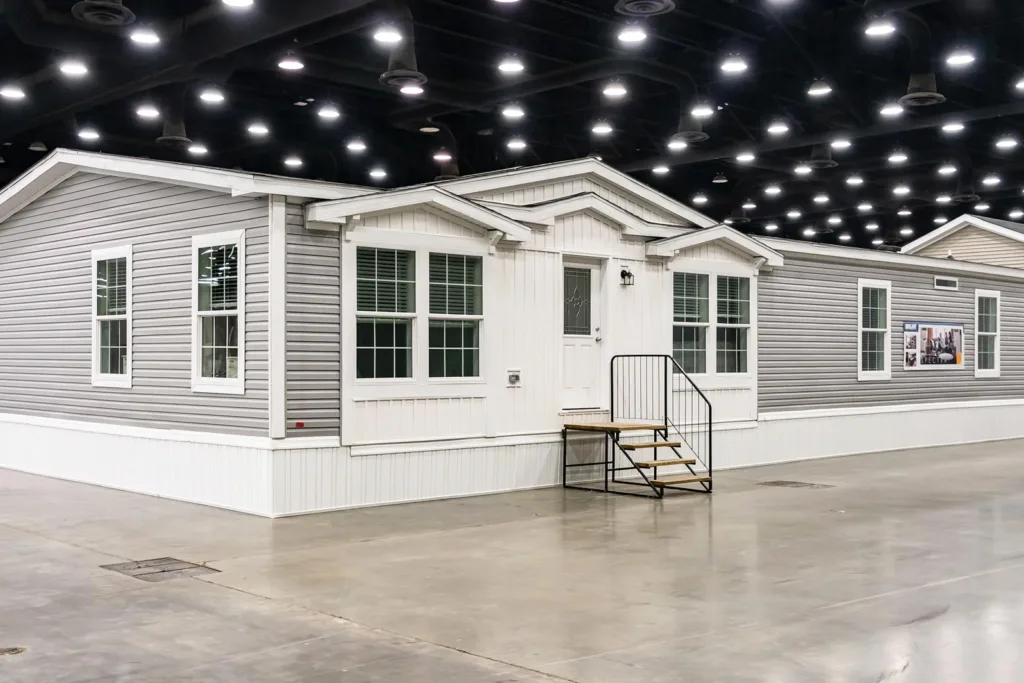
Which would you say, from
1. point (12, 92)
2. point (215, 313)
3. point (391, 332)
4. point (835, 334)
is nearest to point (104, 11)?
point (215, 313)

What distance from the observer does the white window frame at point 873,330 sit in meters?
15.9

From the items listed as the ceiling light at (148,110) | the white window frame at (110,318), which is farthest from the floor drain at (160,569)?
the ceiling light at (148,110)

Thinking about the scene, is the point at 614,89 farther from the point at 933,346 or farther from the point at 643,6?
the point at 933,346

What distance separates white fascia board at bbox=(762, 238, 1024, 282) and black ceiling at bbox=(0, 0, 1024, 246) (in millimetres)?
2789

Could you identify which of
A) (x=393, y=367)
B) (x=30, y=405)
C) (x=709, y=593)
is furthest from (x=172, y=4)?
(x=709, y=593)

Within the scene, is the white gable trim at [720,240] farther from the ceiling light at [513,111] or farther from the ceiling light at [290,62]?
the ceiling light at [513,111]

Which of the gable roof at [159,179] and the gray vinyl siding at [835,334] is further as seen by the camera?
the gray vinyl siding at [835,334]

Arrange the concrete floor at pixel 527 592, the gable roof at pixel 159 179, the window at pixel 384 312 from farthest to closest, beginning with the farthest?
the window at pixel 384 312
the gable roof at pixel 159 179
the concrete floor at pixel 527 592

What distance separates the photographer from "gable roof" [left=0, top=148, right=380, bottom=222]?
9.59 metres

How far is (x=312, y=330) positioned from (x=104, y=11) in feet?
13.8

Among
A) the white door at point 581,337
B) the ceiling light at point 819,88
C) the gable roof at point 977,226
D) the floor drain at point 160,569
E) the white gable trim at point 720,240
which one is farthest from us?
the gable roof at point 977,226

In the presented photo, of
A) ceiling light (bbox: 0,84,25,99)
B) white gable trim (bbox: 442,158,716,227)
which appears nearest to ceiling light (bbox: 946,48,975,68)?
white gable trim (bbox: 442,158,716,227)

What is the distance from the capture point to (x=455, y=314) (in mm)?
10961

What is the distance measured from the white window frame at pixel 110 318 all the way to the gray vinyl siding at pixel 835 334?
8084 mm
